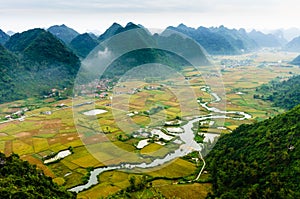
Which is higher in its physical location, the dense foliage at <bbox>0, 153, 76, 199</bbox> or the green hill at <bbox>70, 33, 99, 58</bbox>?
the green hill at <bbox>70, 33, 99, 58</bbox>

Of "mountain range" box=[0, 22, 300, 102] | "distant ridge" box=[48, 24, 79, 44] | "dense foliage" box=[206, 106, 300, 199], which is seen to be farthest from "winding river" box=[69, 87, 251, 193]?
"distant ridge" box=[48, 24, 79, 44]

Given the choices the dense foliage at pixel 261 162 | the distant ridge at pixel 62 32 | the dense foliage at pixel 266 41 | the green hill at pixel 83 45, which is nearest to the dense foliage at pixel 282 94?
the dense foliage at pixel 261 162

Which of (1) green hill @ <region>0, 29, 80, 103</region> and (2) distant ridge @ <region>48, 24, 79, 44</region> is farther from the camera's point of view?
(2) distant ridge @ <region>48, 24, 79, 44</region>

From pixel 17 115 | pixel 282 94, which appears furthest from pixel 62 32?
pixel 282 94

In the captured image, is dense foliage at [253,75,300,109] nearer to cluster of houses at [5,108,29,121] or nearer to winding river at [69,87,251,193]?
winding river at [69,87,251,193]

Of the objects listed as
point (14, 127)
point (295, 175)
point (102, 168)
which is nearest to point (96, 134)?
point (102, 168)
